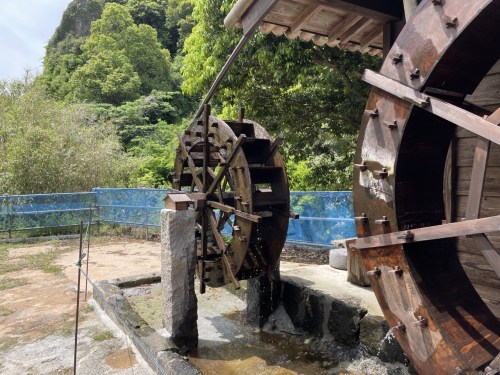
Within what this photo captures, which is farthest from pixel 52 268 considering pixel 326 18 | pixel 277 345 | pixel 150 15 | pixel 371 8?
pixel 150 15

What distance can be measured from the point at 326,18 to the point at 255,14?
0.92 metres

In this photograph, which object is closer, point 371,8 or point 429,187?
point 429,187

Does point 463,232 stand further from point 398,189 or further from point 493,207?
point 493,207

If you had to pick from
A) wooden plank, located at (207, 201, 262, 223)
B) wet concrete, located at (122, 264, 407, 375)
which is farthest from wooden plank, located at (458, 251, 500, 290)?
wooden plank, located at (207, 201, 262, 223)

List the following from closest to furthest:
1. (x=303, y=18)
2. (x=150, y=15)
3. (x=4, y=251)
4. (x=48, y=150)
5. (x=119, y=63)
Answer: (x=303, y=18)
(x=4, y=251)
(x=48, y=150)
(x=119, y=63)
(x=150, y=15)

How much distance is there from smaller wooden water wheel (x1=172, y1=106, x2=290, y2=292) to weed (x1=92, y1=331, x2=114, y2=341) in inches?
50.5

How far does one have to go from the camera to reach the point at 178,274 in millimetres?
3920

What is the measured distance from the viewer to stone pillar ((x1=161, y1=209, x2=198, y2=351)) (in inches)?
152

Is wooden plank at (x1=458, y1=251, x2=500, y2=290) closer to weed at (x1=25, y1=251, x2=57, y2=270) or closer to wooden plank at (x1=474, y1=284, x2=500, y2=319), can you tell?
wooden plank at (x1=474, y1=284, x2=500, y2=319)

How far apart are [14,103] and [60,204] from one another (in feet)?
16.9

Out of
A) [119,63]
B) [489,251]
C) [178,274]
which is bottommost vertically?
[178,274]

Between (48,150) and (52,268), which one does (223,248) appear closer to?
(52,268)

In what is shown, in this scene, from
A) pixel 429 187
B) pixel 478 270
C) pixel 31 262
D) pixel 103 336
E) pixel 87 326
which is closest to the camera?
pixel 429 187

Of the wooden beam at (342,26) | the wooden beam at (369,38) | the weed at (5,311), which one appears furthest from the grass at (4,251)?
the wooden beam at (369,38)
